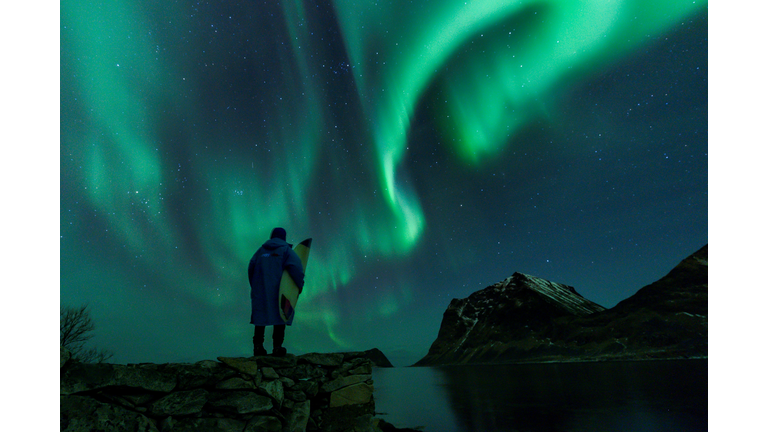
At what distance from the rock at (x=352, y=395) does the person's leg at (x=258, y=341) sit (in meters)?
1.28

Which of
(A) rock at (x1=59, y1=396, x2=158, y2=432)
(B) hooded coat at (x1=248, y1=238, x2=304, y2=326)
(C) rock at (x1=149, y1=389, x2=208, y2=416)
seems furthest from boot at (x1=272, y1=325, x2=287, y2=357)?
(A) rock at (x1=59, y1=396, x2=158, y2=432)

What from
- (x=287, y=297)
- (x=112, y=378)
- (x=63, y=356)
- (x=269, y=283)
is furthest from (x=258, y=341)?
(x=63, y=356)

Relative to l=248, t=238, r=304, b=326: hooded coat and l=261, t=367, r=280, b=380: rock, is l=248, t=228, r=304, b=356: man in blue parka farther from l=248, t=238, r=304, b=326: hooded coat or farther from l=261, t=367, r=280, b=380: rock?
l=261, t=367, r=280, b=380: rock

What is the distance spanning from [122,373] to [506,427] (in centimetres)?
2561

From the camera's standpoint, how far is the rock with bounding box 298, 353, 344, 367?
5.79m

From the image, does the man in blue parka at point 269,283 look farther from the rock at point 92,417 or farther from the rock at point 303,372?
the rock at point 92,417

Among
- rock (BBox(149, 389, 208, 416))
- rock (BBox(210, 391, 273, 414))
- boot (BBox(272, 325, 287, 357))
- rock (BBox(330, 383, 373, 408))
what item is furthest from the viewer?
boot (BBox(272, 325, 287, 357))

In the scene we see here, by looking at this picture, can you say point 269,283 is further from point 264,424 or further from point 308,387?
point 264,424

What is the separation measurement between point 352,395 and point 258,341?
65.1 inches

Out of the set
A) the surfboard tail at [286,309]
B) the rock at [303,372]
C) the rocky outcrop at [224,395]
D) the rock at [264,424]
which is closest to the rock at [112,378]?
the rocky outcrop at [224,395]

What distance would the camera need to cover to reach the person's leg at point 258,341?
6.16 metres

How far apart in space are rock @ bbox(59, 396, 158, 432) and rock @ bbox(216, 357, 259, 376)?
1.05 m

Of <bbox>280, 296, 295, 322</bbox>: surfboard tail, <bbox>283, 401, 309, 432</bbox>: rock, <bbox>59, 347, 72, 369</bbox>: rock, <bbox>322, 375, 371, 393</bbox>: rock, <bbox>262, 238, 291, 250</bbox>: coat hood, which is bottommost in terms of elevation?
<bbox>283, 401, 309, 432</bbox>: rock

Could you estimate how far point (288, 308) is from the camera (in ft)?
21.1
